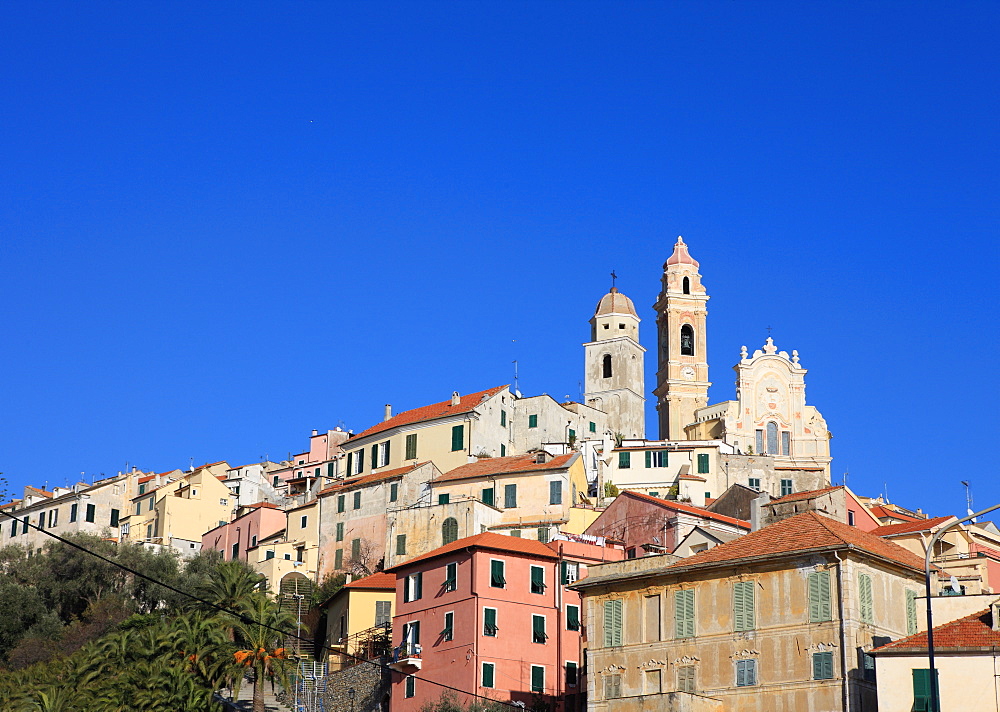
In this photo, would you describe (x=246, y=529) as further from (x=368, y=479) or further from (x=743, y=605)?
(x=743, y=605)

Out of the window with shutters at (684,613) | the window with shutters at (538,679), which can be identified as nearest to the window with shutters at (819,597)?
the window with shutters at (684,613)

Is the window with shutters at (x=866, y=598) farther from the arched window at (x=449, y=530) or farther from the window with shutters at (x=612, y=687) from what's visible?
the arched window at (x=449, y=530)

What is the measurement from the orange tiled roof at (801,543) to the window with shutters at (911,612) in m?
0.92

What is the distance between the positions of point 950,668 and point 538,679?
20.4 m

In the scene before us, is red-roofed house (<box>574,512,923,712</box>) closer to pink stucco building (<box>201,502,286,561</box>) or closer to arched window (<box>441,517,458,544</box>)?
arched window (<box>441,517,458,544</box>)

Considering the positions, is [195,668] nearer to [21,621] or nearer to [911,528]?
[21,621]

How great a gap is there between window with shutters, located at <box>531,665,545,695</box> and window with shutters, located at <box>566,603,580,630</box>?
8.37 feet

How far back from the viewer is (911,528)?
66.3 meters

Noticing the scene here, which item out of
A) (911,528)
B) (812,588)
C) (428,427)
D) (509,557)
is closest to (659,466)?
(428,427)

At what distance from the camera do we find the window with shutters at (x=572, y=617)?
60406mm

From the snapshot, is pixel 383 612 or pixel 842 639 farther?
pixel 383 612

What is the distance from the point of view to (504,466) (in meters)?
81.1

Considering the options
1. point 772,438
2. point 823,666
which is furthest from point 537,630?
point 772,438

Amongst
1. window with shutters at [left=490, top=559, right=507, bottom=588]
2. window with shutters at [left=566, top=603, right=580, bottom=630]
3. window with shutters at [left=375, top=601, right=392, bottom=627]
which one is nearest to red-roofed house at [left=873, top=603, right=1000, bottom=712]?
window with shutters at [left=566, top=603, right=580, bottom=630]
